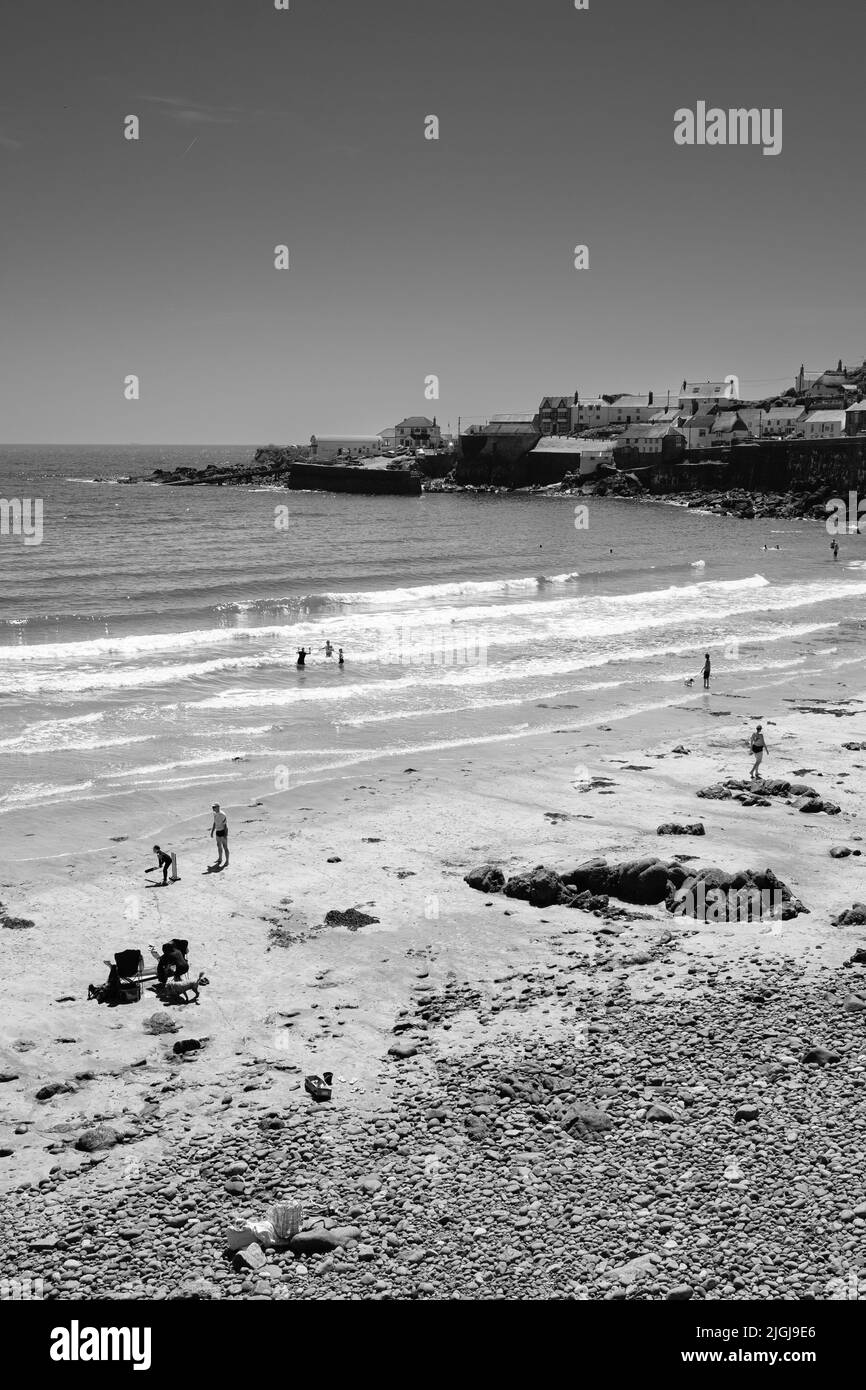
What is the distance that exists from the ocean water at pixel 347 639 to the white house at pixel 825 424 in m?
52.7

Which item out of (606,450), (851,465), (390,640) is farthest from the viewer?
(606,450)

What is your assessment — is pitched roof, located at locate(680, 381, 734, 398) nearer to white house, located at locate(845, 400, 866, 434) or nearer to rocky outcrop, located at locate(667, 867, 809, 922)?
white house, located at locate(845, 400, 866, 434)

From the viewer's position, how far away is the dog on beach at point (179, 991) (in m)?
12.9

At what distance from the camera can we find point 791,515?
3777 inches

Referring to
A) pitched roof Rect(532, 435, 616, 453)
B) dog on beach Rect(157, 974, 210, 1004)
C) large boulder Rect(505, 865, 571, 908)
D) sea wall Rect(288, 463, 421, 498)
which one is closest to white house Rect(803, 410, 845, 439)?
pitched roof Rect(532, 435, 616, 453)

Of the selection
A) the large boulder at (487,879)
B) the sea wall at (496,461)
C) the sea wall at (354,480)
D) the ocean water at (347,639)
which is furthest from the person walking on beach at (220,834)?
the sea wall at (496,461)

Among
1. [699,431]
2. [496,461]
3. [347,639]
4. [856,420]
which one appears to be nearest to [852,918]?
[347,639]

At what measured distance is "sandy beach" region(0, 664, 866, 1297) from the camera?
849 cm

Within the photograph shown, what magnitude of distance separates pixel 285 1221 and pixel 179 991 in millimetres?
4901

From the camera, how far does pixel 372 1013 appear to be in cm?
1255

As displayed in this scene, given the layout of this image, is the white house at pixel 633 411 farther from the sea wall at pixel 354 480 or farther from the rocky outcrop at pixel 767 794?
the rocky outcrop at pixel 767 794
